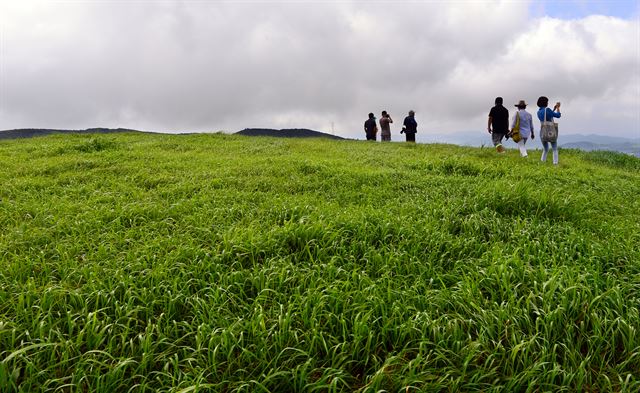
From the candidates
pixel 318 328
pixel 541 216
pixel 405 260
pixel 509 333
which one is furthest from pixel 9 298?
pixel 541 216

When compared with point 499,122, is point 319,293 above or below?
below

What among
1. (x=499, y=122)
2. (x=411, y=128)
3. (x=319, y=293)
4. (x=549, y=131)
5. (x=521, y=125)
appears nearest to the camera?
(x=319, y=293)

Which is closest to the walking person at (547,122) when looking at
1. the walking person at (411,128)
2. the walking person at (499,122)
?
the walking person at (499,122)

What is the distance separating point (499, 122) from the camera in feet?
51.8

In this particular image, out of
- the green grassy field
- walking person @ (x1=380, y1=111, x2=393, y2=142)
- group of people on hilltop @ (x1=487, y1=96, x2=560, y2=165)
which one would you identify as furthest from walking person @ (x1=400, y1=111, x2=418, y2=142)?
the green grassy field

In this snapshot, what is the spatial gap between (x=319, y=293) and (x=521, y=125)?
14411mm

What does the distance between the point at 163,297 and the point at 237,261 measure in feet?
3.45

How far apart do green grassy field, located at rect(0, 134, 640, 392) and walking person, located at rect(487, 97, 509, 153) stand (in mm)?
9075

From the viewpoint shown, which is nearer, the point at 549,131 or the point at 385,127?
the point at 549,131

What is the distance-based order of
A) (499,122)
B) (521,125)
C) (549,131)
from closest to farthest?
(549,131) → (521,125) → (499,122)

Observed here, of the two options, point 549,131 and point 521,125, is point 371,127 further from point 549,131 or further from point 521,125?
point 549,131

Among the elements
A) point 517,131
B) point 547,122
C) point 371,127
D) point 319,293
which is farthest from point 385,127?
point 319,293

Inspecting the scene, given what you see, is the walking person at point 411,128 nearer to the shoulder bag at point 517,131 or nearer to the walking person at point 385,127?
the walking person at point 385,127

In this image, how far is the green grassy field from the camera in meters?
3.02
